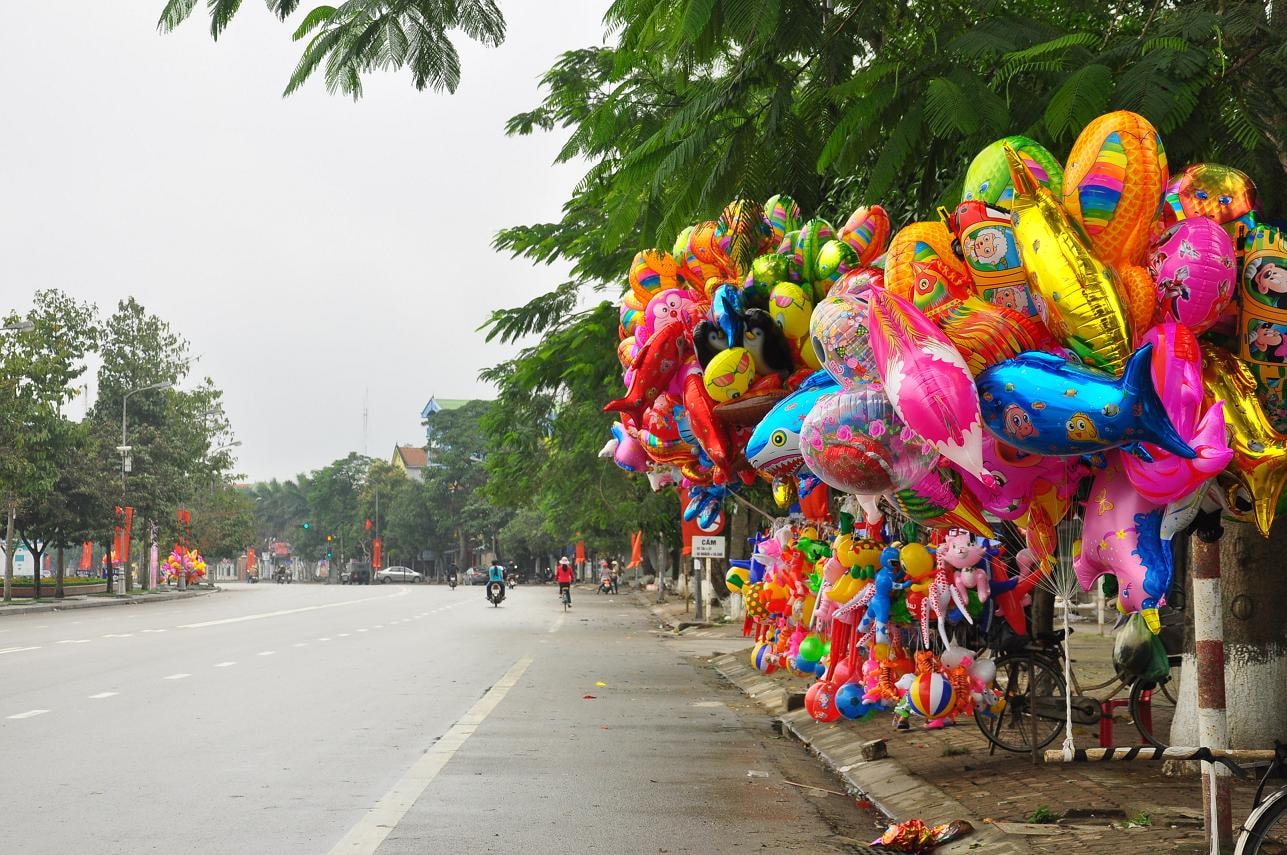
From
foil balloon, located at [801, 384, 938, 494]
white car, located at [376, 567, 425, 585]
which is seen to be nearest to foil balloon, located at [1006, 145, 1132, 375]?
foil balloon, located at [801, 384, 938, 494]

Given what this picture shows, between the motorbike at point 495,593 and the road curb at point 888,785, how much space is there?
32.3 metres

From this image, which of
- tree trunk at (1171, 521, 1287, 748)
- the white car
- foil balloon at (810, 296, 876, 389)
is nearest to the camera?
foil balloon at (810, 296, 876, 389)

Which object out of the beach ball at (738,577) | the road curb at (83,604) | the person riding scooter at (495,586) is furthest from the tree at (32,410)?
the beach ball at (738,577)

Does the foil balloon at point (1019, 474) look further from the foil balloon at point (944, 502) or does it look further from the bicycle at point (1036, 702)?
the bicycle at point (1036, 702)

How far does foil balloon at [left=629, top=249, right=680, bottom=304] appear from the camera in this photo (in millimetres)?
10961

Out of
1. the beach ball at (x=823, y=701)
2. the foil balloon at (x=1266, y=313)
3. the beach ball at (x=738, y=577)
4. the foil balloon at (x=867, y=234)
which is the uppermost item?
the foil balloon at (x=867, y=234)

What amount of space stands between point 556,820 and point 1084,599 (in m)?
24.0

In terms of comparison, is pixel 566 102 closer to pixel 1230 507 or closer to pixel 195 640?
pixel 1230 507

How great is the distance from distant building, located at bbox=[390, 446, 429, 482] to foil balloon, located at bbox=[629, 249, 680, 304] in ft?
488

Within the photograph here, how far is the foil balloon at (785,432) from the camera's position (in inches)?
311

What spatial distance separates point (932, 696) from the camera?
9586 mm

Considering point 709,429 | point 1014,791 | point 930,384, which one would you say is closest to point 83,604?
point 709,429

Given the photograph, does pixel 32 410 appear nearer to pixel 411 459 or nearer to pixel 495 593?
pixel 495 593

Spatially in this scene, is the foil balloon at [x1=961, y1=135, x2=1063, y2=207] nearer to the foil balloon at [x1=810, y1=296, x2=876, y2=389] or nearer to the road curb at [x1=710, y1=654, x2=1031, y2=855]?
the foil balloon at [x1=810, y1=296, x2=876, y2=389]
